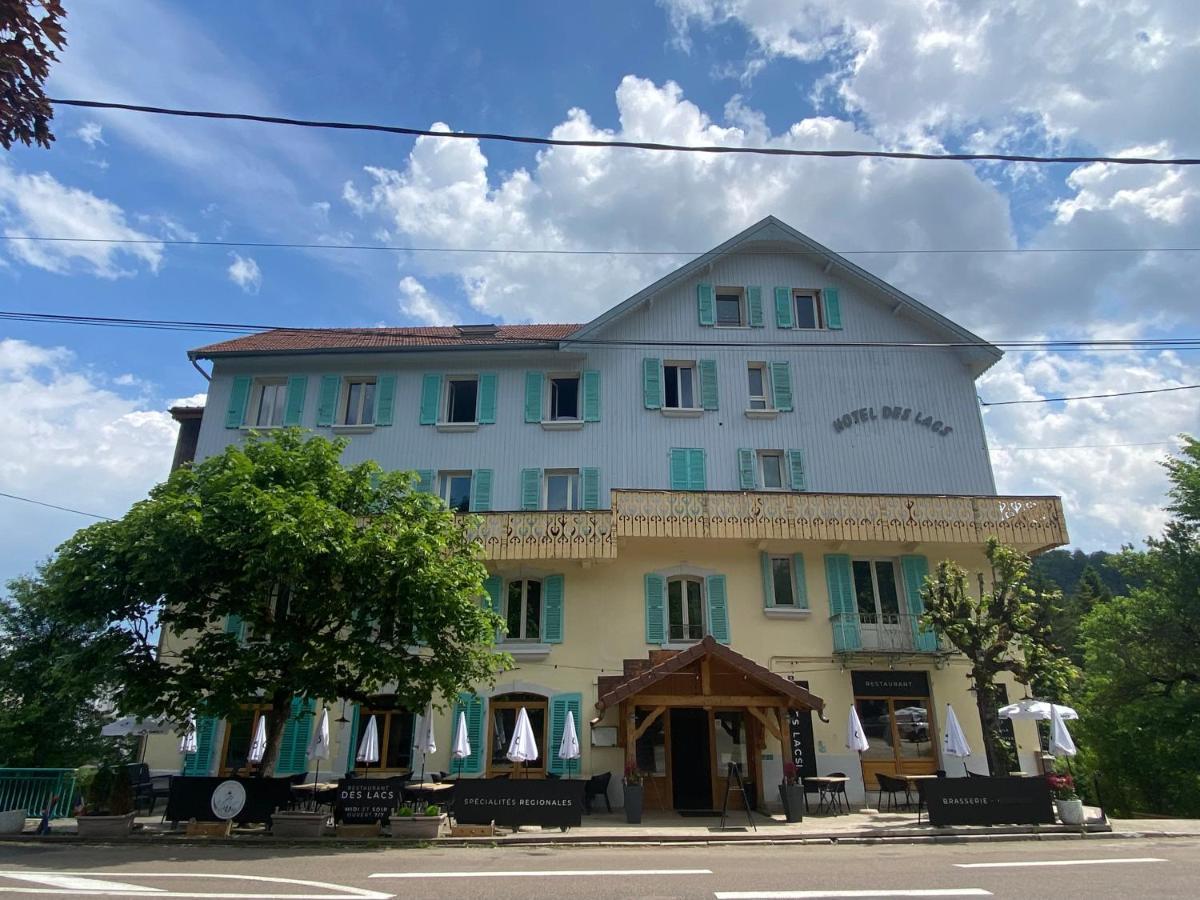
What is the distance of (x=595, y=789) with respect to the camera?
54.6 ft

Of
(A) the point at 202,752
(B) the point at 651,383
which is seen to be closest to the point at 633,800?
(A) the point at 202,752

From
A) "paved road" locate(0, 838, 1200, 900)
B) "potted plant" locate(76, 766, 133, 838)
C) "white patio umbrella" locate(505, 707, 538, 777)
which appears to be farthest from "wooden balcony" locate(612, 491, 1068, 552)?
"potted plant" locate(76, 766, 133, 838)

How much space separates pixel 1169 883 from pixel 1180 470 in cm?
A: 2037

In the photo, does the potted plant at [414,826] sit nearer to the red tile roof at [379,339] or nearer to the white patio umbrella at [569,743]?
the white patio umbrella at [569,743]

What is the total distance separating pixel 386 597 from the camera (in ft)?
45.8

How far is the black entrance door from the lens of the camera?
57.6 ft

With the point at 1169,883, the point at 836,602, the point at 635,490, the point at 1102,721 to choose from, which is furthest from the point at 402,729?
the point at 1102,721

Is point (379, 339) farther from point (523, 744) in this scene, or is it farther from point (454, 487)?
point (523, 744)

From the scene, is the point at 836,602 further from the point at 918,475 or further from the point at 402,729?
the point at 402,729

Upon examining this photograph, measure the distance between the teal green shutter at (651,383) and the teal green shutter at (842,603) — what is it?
638cm

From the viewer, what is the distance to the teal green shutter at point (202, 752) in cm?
1873

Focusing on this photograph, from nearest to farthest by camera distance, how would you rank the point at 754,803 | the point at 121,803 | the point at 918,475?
the point at 121,803, the point at 754,803, the point at 918,475

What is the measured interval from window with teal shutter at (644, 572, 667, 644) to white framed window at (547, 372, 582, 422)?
5.38 m

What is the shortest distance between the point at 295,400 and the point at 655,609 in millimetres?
12026
